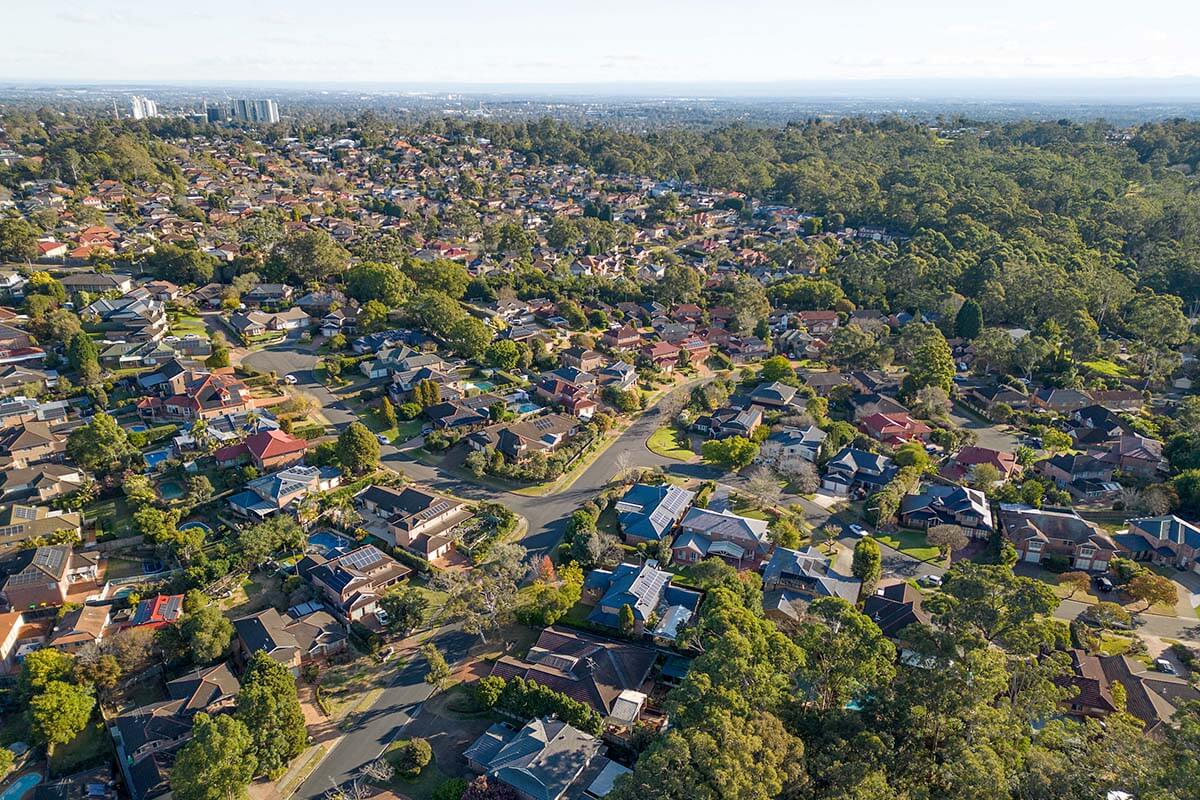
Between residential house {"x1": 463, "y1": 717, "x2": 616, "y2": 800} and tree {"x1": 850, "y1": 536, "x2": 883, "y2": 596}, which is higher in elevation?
tree {"x1": 850, "y1": 536, "x2": 883, "y2": 596}

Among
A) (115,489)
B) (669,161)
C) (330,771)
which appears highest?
(669,161)

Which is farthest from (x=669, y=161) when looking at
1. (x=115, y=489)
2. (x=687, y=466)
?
(x=115, y=489)

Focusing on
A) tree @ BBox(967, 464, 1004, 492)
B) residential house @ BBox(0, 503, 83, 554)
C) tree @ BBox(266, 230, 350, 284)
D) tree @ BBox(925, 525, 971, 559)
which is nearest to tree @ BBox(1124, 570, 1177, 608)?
tree @ BBox(925, 525, 971, 559)

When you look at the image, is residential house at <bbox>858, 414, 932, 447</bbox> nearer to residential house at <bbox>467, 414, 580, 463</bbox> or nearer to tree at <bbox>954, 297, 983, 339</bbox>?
residential house at <bbox>467, 414, 580, 463</bbox>

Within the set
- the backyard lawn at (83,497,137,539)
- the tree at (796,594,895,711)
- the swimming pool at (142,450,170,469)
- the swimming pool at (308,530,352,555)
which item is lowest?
the swimming pool at (308,530,352,555)

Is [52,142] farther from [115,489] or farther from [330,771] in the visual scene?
[330,771]

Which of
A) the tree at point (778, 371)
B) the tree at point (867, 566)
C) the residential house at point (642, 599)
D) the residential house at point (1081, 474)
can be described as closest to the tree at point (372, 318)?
the tree at point (778, 371)

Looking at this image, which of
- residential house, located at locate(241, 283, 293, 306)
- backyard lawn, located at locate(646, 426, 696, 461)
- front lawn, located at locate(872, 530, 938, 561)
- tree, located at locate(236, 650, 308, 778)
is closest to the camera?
tree, located at locate(236, 650, 308, 778)

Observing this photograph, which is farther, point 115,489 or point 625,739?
point 115,489
